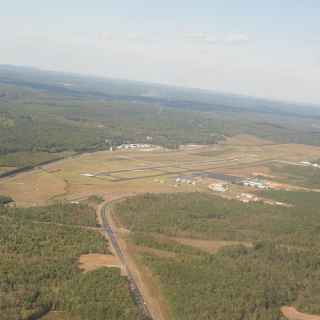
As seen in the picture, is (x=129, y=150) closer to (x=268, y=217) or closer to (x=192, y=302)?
(x=268, y=217)

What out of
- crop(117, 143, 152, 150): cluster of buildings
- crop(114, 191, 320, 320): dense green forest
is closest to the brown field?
crop(117, 143, 152, 150): cluster of buildings

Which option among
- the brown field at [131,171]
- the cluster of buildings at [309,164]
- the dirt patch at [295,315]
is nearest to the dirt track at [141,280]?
the dirt patch at [295,315]

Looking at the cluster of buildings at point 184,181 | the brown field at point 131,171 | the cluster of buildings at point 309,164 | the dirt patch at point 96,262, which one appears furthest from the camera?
the cluster of buildings at point 309,164

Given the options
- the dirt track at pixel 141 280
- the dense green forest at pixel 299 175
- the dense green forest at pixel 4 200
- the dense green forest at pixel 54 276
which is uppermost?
the dense green forest at pixel 54 276

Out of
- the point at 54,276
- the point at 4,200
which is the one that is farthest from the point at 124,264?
the point at 4,200

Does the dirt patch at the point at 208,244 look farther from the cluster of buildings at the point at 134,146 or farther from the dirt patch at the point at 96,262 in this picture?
the cluster of buildings at the point at 134,146

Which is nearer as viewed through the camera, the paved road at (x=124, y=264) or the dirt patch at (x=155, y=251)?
the paved road at (x=124, y=264)
